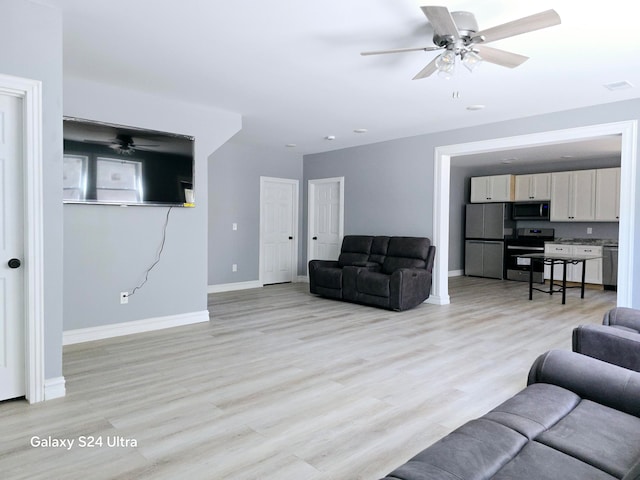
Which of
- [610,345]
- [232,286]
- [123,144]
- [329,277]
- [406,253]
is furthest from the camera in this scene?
[232,286]

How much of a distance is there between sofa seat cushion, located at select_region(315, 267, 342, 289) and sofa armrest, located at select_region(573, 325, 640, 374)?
3882mm

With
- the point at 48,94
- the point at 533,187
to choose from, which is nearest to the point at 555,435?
the point at 48,94

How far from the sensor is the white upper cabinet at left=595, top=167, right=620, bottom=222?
25.2ft

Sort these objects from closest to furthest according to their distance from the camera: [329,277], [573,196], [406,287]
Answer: [406,287], [329,277], [573,196]

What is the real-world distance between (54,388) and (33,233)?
3.34ft

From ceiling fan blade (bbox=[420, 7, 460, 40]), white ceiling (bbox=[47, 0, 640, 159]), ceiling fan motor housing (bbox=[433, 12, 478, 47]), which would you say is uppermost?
white ceiling (bbox=[47, 0, 640, 159])

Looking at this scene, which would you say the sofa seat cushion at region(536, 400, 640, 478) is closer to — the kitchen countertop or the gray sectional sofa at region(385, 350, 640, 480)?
the gray sectional sofa at region(385, 350, 640, 480)

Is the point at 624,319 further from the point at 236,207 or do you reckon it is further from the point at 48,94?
the point at 236,207

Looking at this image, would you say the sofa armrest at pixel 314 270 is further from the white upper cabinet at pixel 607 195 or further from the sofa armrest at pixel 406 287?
the white upper cabinet at pixel 607 195

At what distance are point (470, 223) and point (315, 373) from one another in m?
7.15

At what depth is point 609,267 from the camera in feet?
25.1

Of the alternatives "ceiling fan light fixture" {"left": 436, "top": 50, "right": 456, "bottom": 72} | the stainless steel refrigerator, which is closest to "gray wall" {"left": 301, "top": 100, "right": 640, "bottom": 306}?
"ceiling fan light fixture" {"left": 436, "top": 50, "right": 456, "bottom": 72}

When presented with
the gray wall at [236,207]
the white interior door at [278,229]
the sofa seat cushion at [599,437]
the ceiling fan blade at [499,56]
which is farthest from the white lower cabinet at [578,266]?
the sofa seat cushion at [599,437]

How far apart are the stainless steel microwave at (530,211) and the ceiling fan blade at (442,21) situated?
6951mm
